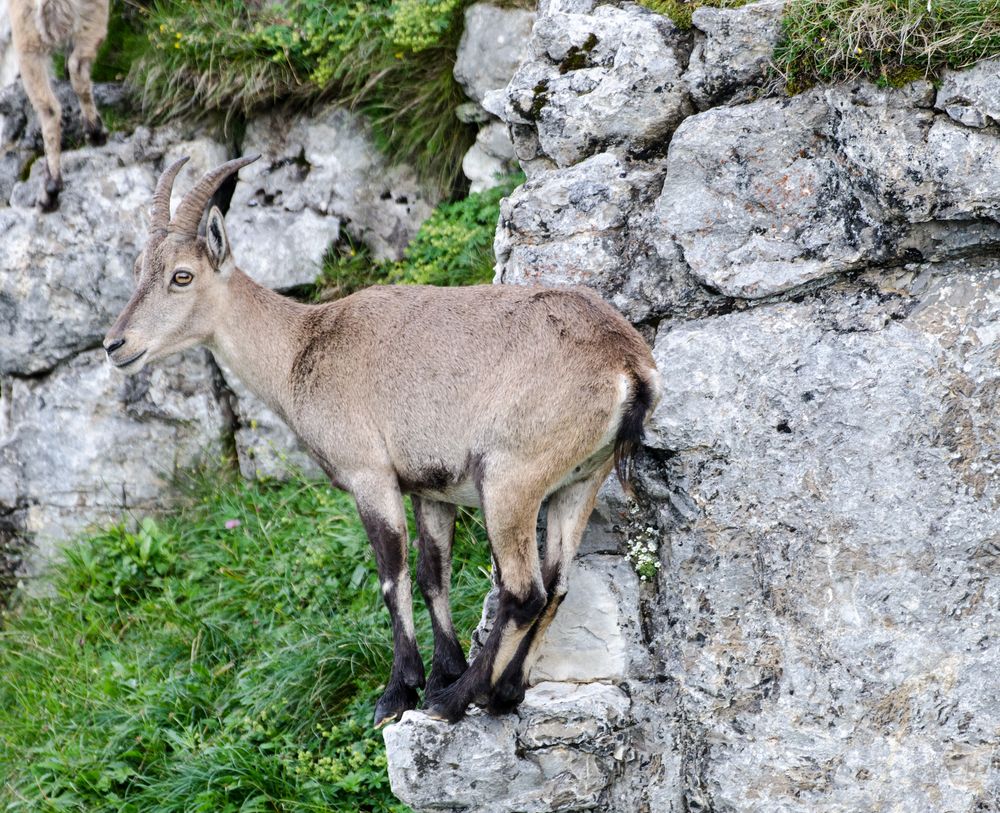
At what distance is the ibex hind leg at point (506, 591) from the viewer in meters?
4.39

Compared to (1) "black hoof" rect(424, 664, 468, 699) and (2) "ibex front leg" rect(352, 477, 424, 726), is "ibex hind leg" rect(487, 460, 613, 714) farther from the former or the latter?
(2) "ibex front leg" rect(352, 477, 424, 726)

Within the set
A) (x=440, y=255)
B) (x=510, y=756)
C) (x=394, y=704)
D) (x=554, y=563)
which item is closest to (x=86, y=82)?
(x=440, y=255)

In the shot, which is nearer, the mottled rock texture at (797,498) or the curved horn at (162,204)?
the mottled rock texture at (797,498)

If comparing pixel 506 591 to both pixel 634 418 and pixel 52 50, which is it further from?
pixel 52 50

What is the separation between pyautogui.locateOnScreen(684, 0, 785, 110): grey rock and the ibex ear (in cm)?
226

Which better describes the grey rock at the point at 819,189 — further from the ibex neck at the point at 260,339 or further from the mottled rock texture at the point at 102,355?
the mottled rock texture at the point at 102,355

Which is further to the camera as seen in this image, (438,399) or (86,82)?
(86,82)

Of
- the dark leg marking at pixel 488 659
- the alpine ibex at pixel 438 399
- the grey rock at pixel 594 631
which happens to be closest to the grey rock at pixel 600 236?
the alpine ibex at pixel 438 399

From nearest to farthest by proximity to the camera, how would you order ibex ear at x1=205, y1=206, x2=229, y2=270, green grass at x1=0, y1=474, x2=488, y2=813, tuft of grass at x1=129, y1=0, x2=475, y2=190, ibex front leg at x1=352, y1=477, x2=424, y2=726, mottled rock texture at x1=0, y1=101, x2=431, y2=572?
ibex front leg at x1=352, y1=477, x2=424, y2=726
ibex ear at x1=205, y1=206, x2=229, y2=270
green grass at x1=0, y1=474, x2=488, y2=813
tuft of grass at x1=129, y1=0, x2=475, y2=190
mottled rock texture at x1=0, y1=101, x2=431, y2=572

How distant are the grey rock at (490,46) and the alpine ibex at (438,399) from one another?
256 cm

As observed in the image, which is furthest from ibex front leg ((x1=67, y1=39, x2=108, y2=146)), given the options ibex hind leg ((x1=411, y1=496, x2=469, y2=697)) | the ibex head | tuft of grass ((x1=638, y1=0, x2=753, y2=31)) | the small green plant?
the small green plant

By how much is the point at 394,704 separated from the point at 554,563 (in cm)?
98

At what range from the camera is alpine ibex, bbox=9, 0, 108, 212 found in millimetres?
7781

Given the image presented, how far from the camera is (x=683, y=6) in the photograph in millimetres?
5332
